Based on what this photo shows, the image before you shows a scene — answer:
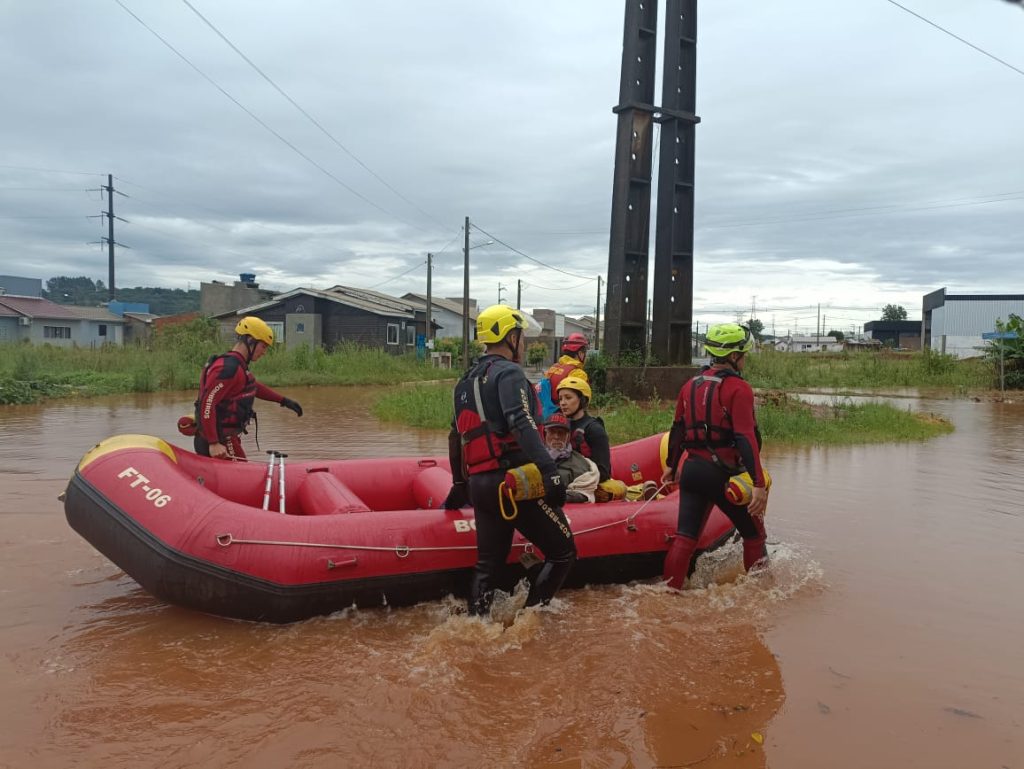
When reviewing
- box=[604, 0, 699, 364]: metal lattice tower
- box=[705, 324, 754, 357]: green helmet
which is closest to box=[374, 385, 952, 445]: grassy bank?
box=[604, 0, 699, 364]: metal lattice tower

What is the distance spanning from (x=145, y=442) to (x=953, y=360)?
27.1 meters

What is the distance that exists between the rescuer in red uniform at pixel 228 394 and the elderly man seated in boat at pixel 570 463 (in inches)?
80.7

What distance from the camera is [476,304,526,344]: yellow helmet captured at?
3.90m

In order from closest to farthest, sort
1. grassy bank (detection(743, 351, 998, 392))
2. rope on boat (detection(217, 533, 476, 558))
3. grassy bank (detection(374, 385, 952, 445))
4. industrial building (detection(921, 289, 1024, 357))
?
rope on boat (detection(217, 533, 476, 558)), grassy bank (detection(374, 385, 952, 445)), grassy bank (detection(743, 351, 998, 392)), industrial building (detection(921, 289, 1024, 357))

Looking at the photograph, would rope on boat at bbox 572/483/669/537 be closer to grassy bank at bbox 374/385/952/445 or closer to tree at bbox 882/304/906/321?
grassy bank at bbox 374/385/952/445

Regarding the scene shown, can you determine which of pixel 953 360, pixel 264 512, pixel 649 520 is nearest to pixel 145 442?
pixel 264 512

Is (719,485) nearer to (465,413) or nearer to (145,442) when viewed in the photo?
(465,413)

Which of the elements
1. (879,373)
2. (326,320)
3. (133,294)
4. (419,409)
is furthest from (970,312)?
(133,294)

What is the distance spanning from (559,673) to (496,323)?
1697 mm

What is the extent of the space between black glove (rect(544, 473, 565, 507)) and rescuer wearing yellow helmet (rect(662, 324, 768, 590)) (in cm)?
102

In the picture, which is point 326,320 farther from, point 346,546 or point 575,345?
point 346,546

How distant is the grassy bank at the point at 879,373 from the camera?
937 inches

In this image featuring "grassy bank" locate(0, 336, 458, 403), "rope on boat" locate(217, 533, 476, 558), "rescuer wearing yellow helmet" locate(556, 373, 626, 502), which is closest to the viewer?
"rope on boat" locate(217, 533, 476, 558)

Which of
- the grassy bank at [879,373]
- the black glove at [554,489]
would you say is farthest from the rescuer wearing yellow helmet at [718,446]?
the grassy bank at [879,373]
